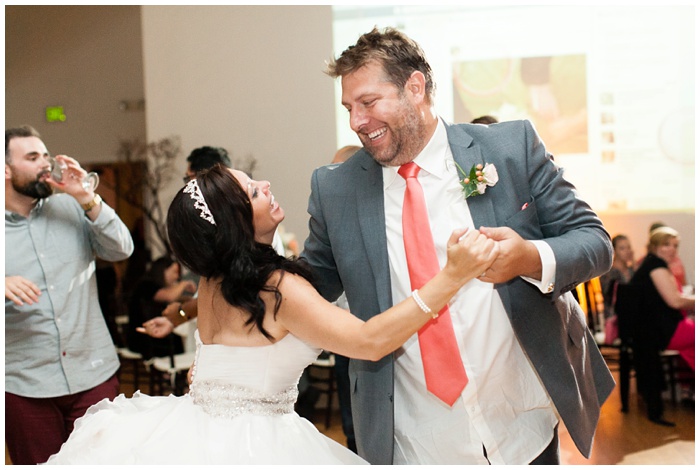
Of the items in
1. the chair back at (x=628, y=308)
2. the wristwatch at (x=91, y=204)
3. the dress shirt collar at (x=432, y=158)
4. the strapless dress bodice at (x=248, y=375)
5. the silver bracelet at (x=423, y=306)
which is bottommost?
the chair back at (x=628, y=308)

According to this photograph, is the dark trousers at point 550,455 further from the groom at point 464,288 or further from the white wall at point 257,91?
the white wall at point 257,91

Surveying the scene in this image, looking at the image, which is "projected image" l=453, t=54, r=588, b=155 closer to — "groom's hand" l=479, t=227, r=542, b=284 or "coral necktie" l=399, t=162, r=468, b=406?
"coral necktie" l=399, t=162, r=468, b=406

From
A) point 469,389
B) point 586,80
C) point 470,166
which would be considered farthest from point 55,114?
point 469,389

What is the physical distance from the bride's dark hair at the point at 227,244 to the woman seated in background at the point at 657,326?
4.40 meters

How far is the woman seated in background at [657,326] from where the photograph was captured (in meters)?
5.68

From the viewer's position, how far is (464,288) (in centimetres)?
209

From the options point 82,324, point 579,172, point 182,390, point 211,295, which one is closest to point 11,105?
point 182,390

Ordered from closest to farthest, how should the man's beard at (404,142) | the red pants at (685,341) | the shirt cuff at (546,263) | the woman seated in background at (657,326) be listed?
the shirt cuff at (546,263)
the man's beard at (404,142)
the woman seated in background at (657,326)
the red pants at (685,341)

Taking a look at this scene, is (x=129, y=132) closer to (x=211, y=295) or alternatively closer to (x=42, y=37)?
(x=42, y=37)

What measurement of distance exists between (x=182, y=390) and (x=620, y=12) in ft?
18.9

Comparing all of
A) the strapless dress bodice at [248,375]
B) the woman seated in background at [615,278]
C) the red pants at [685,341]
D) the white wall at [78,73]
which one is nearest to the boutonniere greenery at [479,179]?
the strapless dress bodice at [248,375]

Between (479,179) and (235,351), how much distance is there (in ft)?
2.74

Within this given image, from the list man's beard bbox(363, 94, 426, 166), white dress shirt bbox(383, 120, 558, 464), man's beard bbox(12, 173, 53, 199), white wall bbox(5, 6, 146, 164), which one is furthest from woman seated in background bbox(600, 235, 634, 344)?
white wall bbox(5, 6, 146, 164)

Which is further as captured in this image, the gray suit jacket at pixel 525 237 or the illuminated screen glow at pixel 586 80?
the illuminated screen glow at pixel 586 80
